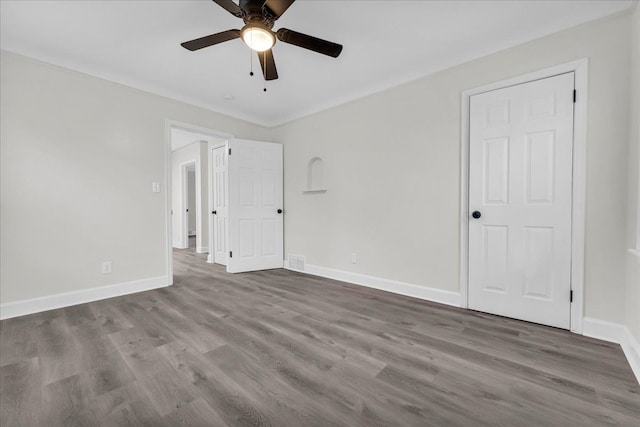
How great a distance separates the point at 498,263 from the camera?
2.51 meters

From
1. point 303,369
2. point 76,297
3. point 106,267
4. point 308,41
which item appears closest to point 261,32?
point 308,41

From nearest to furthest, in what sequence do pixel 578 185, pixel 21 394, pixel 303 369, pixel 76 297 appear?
pixel 21 394, pixel 303 369, pixel 578 185, pixel 76 297

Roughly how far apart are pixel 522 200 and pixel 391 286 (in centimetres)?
156

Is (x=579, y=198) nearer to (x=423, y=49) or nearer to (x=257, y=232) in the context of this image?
(x=423, y=49)

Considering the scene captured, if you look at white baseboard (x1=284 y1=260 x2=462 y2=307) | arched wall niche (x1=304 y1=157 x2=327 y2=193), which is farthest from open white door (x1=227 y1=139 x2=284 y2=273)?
white baseboard (x1=284 y1=260 x2=462 y2=307)

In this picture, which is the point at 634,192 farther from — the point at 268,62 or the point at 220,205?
the point at 220,205

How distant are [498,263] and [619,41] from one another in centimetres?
184

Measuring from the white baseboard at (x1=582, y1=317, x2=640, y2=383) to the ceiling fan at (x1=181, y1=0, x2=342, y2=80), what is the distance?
2768mm

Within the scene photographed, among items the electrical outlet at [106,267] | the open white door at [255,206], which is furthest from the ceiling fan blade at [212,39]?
the electrical outlet at [106,267]

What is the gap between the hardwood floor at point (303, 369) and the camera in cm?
131

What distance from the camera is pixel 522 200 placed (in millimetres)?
2375

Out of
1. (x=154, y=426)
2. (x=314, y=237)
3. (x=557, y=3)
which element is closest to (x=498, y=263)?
(x=557, y=3)

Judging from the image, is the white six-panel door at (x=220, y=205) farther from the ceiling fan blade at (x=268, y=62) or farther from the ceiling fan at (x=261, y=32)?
the ceiling fan at (x=261, y=32)

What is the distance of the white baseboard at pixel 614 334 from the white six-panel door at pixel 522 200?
0.13 meters
